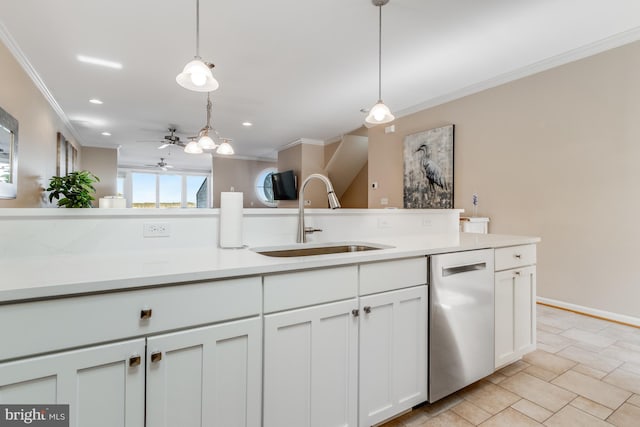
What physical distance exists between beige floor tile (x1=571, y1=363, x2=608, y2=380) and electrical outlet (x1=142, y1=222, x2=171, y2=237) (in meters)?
2.64

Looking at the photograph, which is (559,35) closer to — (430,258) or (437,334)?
(430,258)

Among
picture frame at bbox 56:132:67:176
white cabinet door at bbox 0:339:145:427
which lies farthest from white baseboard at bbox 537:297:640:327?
picture frame at bbox 56:132:67:176

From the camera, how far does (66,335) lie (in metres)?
0.78

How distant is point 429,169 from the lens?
15.0 ft

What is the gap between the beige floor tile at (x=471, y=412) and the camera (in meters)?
1.49

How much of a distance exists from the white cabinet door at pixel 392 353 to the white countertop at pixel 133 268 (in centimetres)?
22

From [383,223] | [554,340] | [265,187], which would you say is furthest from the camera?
[265,187]

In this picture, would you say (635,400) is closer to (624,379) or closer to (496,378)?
(624,379)

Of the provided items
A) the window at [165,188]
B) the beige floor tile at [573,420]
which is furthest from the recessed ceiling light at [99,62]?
the window at [165,188]

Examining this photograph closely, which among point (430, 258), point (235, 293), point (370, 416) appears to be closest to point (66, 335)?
point (235, 293)

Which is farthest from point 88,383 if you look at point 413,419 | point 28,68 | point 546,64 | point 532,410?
point 546,64

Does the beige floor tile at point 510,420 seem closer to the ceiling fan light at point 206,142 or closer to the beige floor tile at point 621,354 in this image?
the beige floor tile at point 621,354

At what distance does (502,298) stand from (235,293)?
5.27 feet

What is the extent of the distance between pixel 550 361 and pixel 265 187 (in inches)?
337
